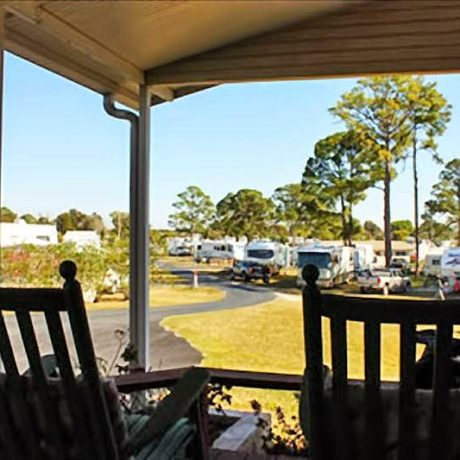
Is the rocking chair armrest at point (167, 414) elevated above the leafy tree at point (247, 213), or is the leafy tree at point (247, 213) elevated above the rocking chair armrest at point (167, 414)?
the leafy tree at point (247, 213)

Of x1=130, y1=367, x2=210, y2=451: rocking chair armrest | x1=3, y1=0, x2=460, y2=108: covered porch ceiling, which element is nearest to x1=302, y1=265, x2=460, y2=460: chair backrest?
x1=130, y1=367, x2=210, y2=451: rocking chair armrest

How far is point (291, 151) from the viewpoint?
4.37 metres

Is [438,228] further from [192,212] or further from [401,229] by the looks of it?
[192,212]

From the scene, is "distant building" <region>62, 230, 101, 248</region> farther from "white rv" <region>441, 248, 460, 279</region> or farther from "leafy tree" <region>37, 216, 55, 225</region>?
"white rv" <region>441, 248, 460, 279</region>

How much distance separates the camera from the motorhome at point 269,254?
440cm

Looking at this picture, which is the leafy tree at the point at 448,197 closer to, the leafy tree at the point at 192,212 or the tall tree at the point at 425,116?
the tall tree at the point at 425,116

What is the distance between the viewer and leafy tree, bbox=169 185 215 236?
4.55 m

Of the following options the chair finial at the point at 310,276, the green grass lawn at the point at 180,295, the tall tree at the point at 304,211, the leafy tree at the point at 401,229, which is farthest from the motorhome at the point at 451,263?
the chair finial at the point at 310,276

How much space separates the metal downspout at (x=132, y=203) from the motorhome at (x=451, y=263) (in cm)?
225

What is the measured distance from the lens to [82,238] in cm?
402

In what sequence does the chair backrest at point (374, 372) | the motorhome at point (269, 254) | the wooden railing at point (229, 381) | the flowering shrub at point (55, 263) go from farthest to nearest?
1. the motorhome at point (269, 254)
2. the flowering shrub at point (55, 263)
3. the wooden railing at point (229, 381)
4. the chair backrest at point (374, 372)

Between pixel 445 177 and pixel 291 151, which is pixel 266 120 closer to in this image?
pixel 291 151

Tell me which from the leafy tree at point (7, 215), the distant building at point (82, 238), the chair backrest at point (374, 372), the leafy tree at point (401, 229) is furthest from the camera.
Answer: the leafy tree at point (401, 229)

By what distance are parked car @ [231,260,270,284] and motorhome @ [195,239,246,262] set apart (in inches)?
3.1
